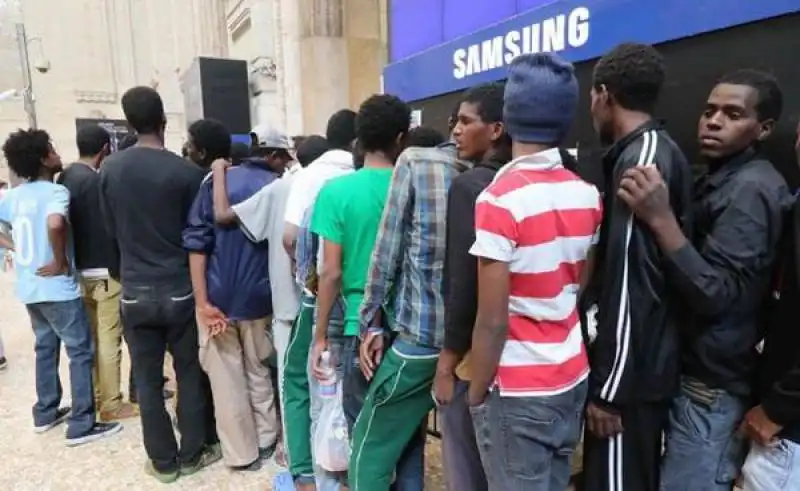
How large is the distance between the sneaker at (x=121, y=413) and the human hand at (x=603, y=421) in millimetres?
Result: 2828

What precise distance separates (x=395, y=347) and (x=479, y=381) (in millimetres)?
434

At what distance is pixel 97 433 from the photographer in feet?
9.88

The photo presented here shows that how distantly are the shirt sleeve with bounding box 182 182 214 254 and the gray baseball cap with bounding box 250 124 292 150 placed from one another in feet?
1.42

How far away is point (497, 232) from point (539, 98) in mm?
321

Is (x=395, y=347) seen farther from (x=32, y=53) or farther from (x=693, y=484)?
(x=32, y=53)

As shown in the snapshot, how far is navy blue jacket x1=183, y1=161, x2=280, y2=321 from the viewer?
2.40 metres

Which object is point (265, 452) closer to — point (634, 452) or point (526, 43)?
point (634, 452)

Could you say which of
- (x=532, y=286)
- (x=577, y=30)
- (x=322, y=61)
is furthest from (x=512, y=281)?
(x=322, y=61)

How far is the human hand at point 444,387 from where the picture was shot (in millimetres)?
1520

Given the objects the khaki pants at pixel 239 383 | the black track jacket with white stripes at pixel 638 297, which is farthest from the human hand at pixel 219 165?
the black track jacket with white stripes at pixel 638 297

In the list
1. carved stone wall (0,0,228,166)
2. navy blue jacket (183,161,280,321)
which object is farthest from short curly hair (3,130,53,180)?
carved stone wall (0,0,228,166)

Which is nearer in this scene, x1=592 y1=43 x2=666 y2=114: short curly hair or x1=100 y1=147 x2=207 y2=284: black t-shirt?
x1=592 y1=43 x2=666 y2=114: short curly hair

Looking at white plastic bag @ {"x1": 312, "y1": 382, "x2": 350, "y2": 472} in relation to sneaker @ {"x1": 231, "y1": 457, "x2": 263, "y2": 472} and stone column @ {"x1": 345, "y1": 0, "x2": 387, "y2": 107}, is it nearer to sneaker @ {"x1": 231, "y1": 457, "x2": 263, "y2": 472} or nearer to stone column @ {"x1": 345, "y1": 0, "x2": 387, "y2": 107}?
sneaker @ {"x1": 231, "y1": 457, "x2": 263, "y2": 472}

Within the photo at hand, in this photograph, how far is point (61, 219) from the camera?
2.86 meters
